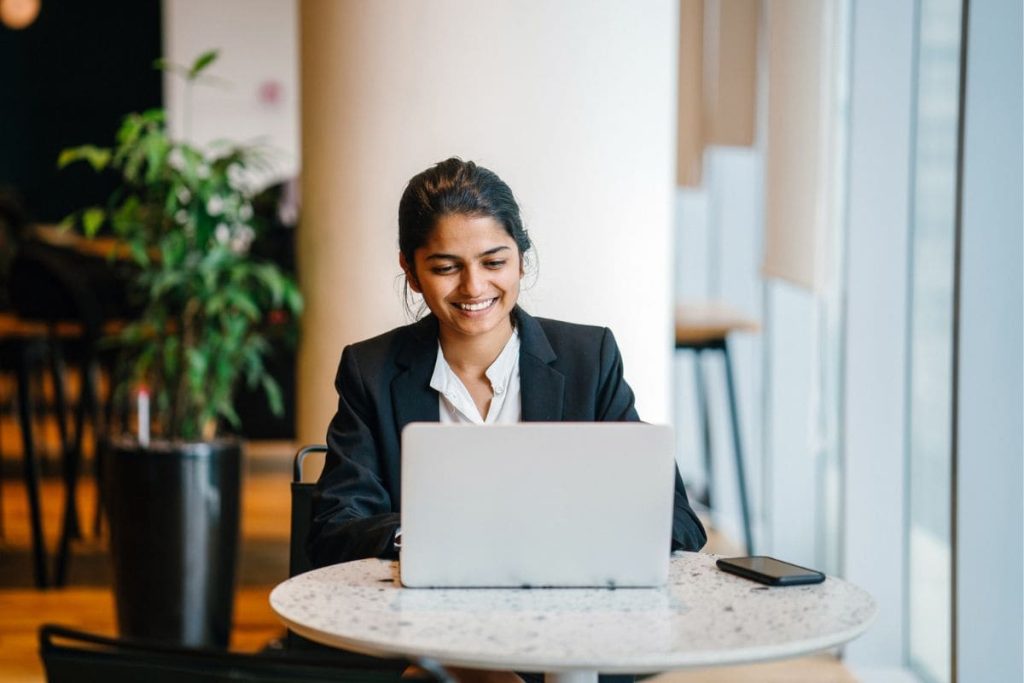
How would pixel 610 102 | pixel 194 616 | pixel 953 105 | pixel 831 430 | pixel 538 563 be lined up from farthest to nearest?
pixel 831 430
pixel 194 616
pixel 953 105
pixel 610 102
pixel 538 563

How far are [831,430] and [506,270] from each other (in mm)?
2499

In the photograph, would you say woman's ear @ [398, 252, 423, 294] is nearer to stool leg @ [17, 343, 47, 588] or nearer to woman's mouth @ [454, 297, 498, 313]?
woman's mouth @ [454, 297, 498, 313]

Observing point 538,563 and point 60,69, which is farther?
point 60,69

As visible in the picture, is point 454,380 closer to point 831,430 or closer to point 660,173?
point 660,173

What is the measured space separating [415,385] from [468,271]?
0.22 metres

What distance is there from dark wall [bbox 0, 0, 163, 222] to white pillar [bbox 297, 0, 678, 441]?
10.6 metres

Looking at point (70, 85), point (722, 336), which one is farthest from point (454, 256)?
point (70, 85)

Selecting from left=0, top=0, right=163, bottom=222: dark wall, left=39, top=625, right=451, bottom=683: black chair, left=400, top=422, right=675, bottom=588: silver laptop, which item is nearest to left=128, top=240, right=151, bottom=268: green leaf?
left=400, top=422, right=675, bottom=588: silver laptop

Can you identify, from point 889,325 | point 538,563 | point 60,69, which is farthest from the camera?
point 60,69

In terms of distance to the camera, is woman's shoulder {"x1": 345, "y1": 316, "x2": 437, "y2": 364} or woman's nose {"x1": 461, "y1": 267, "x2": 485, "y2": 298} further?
woman's shoulder {"x1": 345, "y1": 316, "x2": 437, "y2": 364}

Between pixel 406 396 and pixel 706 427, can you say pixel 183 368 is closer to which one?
pixel 406 396

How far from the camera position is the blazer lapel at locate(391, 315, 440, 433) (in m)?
2.20

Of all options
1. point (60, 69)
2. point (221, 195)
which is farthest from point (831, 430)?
point (60, 69)

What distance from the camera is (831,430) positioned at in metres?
4.39
